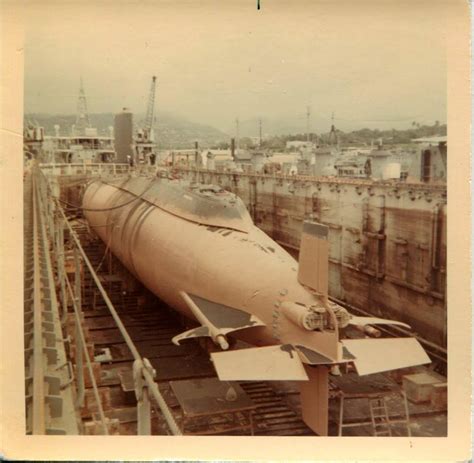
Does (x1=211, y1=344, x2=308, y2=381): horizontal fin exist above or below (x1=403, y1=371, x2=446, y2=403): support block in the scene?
above

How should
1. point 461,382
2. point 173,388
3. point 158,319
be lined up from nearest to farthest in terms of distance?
point 461,382 < point 173,388 < point 158,319

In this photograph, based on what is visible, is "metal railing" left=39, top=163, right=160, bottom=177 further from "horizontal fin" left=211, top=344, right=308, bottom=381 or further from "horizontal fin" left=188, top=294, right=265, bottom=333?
"horizontal fin" left=211, top=344, right=308, bottom=381

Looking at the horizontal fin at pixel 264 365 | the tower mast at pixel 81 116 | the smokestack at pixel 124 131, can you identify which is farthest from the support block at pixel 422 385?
the tower mast at pixel 81 116

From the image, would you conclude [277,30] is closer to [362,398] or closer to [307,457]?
[362,398]

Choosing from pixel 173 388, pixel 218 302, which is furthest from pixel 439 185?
pixel 173 388

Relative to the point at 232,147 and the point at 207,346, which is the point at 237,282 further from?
the point at 232,147

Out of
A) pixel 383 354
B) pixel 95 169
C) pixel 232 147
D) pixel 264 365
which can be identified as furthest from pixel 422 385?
pixel 95 169

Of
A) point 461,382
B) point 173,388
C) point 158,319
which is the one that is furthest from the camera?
point 158,319

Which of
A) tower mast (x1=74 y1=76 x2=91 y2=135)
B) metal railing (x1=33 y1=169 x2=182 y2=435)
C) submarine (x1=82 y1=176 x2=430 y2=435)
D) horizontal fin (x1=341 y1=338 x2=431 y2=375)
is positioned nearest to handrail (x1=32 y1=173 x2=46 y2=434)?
metal railing (x1=33 y1=169 x2=182 y2=435)
